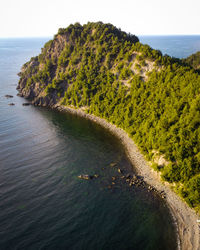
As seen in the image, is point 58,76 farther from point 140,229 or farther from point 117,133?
point 140,229

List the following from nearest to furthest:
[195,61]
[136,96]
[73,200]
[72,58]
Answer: [73,200]
[136,96]
[72,58]
[195,61]

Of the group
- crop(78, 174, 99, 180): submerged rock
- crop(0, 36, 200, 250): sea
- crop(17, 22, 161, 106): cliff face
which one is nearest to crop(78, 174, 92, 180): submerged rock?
crop(78, 174, 99, 180): submerged rock

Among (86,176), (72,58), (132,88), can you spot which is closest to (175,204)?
(86,176)

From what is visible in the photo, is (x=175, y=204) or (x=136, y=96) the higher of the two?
(x=136, y=96)

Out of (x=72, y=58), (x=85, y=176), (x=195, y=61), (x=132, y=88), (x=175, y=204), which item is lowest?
(x=175, y=204)

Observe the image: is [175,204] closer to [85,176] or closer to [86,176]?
[86,176]

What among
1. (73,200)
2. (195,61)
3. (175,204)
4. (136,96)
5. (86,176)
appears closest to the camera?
(175,204)

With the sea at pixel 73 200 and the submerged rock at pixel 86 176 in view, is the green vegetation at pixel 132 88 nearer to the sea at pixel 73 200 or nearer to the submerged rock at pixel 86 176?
the sea at pixel 73 200

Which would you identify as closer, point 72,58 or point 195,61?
point 72,58
